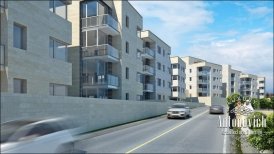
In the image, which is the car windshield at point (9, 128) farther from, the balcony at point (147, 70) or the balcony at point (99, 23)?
the balcony at point (147, 70)

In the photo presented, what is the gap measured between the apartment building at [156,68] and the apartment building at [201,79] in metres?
36.4

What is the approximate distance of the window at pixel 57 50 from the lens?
24531 millimetres

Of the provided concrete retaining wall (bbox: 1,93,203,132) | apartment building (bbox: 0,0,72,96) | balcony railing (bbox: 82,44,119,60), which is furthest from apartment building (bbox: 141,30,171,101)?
apartment building (bbox: 0,0,72,96)

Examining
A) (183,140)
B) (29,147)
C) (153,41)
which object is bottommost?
(183,140)

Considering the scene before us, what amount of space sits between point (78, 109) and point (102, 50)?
15.1 meters

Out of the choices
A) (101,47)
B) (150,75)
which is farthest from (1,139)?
(150,75)

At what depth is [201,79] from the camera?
4139 inches

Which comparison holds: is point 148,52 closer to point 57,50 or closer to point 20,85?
point 57,50

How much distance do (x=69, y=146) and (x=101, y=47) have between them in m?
25.7

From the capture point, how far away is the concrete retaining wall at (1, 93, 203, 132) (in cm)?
1484

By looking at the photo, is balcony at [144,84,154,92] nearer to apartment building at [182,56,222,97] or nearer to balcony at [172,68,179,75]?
balcony at [172,68,179,75]

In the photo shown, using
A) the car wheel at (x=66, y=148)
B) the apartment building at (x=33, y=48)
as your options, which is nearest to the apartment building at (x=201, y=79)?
the apartment building at (x=33, y=48)

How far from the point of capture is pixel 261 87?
16588 cm

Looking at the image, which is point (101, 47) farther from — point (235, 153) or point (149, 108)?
point (235, 153)
